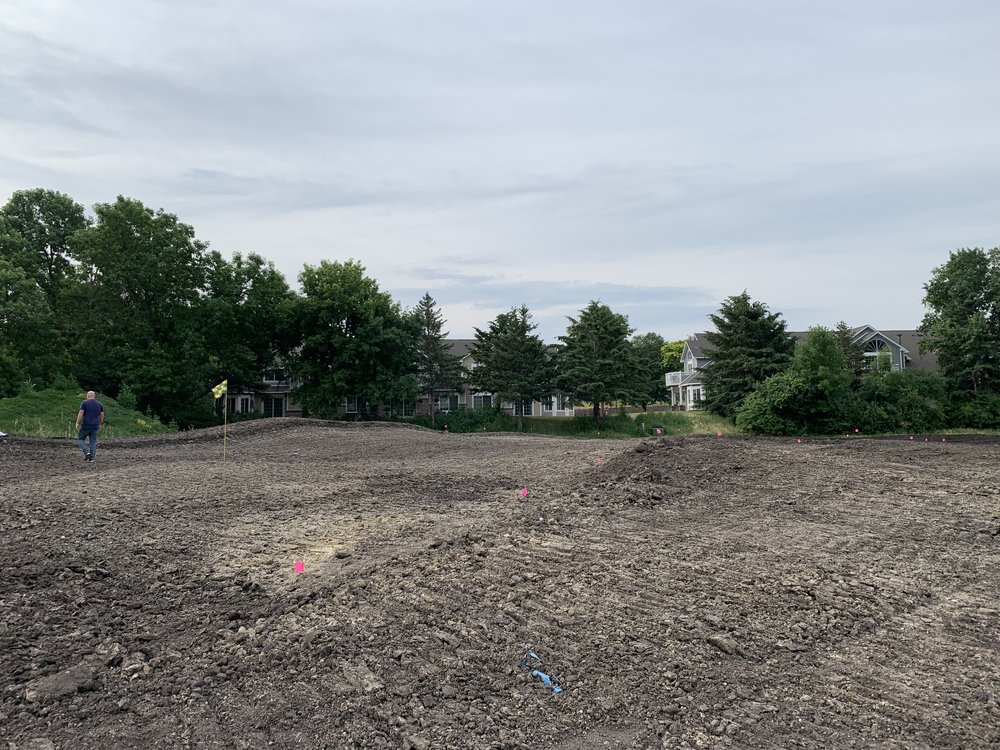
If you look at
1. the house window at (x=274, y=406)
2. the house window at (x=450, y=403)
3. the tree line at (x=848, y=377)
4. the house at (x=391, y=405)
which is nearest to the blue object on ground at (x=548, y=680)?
the tree line at (x=848, y=377)

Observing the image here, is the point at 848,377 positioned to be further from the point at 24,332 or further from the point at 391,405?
the point at 24,332

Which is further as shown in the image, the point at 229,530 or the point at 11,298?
the point at 11,298

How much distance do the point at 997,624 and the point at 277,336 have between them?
41.5 metres

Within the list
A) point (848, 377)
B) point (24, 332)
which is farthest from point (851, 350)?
point (24, 332)

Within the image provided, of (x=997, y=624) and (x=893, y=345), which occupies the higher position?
(x=893, y=345)

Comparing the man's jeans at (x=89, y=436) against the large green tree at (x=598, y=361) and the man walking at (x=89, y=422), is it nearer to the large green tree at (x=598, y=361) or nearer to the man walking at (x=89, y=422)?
the man walking at (x=89, y=422)

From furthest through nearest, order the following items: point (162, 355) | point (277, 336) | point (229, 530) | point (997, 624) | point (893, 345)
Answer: point (893, 345)
point (277, 336)
point (162, 355)
point (229, 530)
point (997, 624)

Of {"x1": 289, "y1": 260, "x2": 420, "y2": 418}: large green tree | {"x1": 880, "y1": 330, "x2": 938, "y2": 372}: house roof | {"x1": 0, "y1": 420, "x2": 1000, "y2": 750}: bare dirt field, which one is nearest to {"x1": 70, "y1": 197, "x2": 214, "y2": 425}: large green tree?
{"x1": 289, "y1": 260, "x2": 420, "y2": 418}: large green tree

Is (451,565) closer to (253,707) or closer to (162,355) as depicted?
(253,707)

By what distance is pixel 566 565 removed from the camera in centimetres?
665

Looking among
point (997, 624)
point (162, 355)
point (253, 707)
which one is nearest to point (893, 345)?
point (162, 355)

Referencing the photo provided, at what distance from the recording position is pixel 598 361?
4200 cm

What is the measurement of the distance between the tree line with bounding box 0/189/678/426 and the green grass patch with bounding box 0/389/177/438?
3.10 meters

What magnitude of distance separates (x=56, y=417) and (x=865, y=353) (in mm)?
55636
